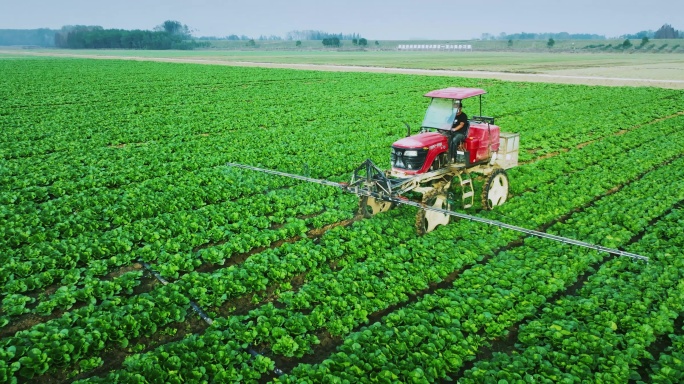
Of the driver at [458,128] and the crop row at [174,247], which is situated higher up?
the driver at [458,128]

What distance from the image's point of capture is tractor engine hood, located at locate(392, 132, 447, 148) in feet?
35.7

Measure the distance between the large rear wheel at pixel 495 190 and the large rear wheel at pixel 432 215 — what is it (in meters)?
1.35

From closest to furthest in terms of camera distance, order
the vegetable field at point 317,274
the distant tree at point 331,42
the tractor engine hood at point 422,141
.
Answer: the vegetable field at point 317,274, the tractor engine hood at point 422,141, the distant tree at point 331,42

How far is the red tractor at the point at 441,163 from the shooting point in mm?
10609

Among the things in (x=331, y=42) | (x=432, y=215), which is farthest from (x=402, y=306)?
(x=331, y=42)

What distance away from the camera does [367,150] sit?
1872 cm

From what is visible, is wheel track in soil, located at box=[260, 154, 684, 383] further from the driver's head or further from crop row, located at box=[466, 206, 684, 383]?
the driver's head

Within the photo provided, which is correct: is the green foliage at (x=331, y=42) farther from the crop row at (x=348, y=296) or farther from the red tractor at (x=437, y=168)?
A: the crop row at (x=348, y=296)

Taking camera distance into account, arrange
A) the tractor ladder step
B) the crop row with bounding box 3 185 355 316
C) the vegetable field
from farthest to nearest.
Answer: the tractor ladder step, the crop row with bounding box 3 185 355 316, the vegetable field

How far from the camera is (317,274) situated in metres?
8.83

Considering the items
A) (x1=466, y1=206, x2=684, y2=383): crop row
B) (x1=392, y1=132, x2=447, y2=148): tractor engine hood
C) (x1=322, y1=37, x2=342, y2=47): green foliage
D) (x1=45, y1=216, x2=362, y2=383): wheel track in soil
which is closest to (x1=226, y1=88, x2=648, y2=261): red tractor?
(x1=392, y1=132, x2=447, y2=148): tractor engine hood

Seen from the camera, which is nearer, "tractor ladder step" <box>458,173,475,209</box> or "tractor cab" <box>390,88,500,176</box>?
"tractor cab" <box>390,88,500,176</box>

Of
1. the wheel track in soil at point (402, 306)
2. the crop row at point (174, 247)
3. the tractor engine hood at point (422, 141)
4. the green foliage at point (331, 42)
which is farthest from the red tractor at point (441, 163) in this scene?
the green foliage at point (331, 42)

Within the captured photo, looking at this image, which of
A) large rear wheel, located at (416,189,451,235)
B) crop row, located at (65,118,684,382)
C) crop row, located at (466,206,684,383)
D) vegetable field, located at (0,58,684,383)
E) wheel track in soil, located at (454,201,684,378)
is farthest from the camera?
large rear wheel, located at (416,189,451,235)
